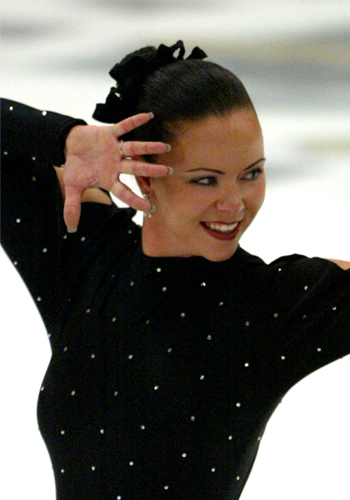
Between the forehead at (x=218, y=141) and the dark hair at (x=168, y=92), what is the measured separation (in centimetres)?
1

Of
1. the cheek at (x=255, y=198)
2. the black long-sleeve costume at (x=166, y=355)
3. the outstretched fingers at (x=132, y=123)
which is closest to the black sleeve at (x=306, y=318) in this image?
the black long-sleeve costume at (x=166, y=355)

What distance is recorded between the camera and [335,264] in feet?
4.44

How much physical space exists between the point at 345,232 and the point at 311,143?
20.3 inches

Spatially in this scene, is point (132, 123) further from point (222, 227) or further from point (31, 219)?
point (31, 219)

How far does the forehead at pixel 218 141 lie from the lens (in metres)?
1.34

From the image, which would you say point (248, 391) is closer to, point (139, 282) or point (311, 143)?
point (139, 282)

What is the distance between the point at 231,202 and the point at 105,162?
0.64ft

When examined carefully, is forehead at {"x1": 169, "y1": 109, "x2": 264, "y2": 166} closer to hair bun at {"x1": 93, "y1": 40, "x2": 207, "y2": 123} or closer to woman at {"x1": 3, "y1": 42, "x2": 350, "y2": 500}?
woman at {"x1": 3, "y1": 42, "x2": 350, "y2": 500}

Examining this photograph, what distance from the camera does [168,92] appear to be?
54.4 inches

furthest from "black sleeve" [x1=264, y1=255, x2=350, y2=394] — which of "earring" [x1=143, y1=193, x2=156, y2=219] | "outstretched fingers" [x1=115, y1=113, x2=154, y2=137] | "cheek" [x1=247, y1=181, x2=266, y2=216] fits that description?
"outstretched fingers" [x1=115, y1=113, x2=154, y2=137]

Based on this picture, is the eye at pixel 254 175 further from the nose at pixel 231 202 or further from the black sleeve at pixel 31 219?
the black sleeve at pixel 31 219

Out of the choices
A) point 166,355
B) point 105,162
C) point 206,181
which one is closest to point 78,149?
point 105,162

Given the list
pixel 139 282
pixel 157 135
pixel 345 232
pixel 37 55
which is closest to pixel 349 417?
pixel 345 232

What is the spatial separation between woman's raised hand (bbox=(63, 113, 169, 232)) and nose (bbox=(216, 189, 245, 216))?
10 centimetres
